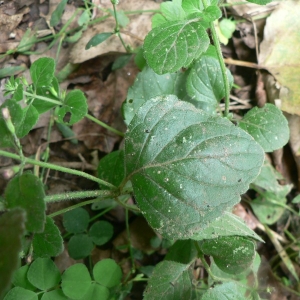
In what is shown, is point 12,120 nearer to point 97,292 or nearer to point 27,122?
point 27,122

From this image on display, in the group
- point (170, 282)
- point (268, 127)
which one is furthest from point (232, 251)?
point (268, 127)

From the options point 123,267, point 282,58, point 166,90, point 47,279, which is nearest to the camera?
point 47,279

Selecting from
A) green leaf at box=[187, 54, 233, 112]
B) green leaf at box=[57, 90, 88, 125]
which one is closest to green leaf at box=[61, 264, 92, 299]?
green leaf at box=[57, 90, 88, 125]

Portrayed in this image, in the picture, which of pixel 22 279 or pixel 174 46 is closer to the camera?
pixel 174 46

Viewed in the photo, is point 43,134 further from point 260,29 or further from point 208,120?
point 260,29

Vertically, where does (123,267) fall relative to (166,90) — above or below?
below

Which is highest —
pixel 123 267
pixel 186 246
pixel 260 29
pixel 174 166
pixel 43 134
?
pixel 174 166

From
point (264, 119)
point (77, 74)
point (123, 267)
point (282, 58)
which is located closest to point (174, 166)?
point (264, 119)
